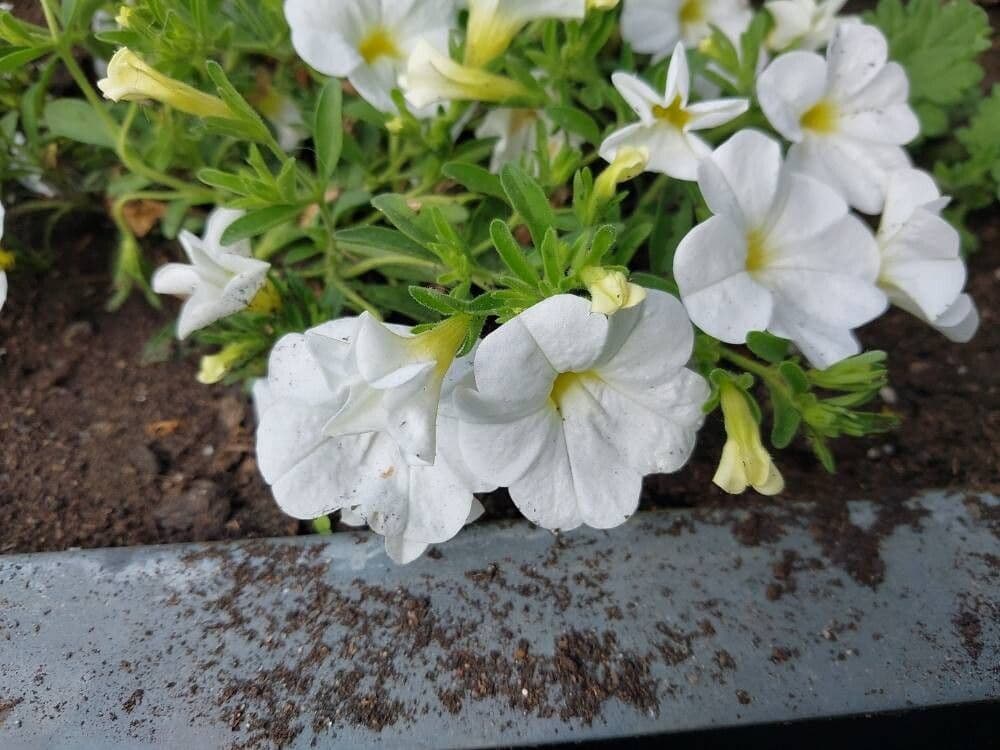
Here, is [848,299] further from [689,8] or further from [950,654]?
[689,8]

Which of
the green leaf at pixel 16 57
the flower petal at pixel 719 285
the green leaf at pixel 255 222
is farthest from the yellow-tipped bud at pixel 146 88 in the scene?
the flower petal at pixel 719 285

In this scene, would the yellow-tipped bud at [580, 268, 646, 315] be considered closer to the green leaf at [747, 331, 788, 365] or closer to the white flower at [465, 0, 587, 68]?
the green leaf at [747, 331, 788, 365]

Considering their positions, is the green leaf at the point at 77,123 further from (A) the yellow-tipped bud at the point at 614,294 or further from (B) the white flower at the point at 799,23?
(B) the white flower at the point at 799,23

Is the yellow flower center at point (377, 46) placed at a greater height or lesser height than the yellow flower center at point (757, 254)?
greater

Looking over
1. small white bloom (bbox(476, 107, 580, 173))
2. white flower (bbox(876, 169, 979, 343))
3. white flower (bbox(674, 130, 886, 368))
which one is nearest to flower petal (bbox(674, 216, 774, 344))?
white flower (bbox(674, 130, 886, 368))

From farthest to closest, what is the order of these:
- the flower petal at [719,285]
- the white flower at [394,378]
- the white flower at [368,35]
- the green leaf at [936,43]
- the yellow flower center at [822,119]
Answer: the green leaf at [936,43], the yellow flower center at [822,119], the white flower at [368,35], the flower petal at [719,285], the white flower at [394,378]

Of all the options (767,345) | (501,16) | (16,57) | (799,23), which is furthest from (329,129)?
(799,23)

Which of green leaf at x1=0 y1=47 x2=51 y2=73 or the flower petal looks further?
green leaf at x1=0 y1=47 x2=51 y2=73
